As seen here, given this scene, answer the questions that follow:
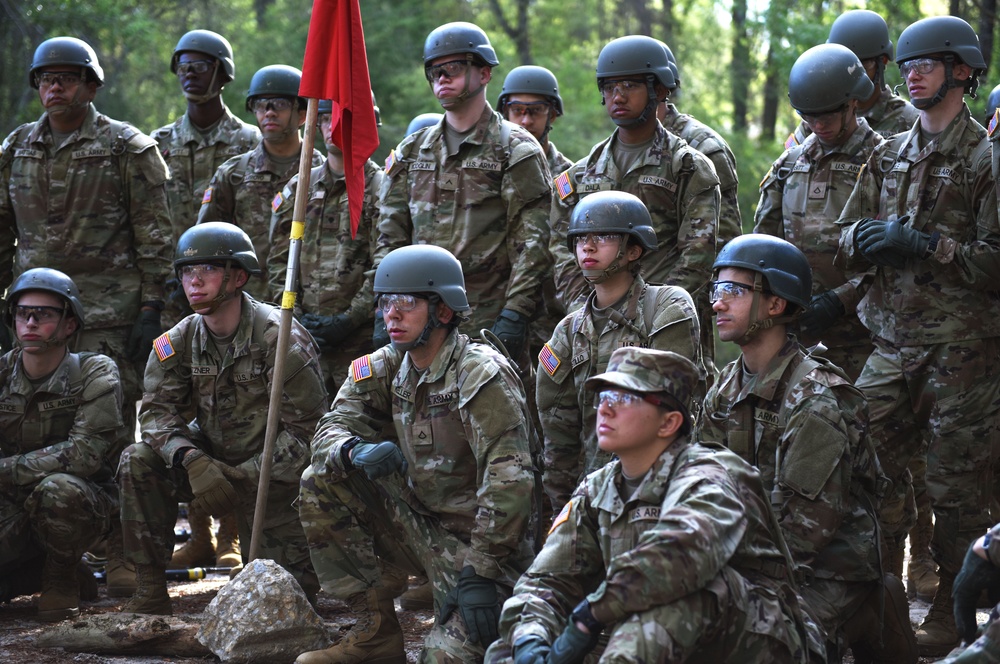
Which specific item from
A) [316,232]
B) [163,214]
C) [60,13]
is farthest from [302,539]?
[60,13]

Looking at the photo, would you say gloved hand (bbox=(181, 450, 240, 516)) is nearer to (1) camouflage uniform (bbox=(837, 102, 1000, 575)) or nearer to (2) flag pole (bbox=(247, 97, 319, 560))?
(2) flag pole (bbox=(247, 97, 319, 560))

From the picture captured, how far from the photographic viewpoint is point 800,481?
17.5 feet

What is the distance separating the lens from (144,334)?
27.7 ft

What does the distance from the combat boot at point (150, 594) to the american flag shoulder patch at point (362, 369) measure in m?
1.62

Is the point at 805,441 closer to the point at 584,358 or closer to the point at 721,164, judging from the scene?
the point at 584,358

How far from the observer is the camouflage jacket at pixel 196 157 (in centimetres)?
948

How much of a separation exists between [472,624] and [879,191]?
3.26 m

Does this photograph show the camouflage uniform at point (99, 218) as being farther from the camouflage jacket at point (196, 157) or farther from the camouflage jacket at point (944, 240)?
the camouflage jacket at point (944, 240)

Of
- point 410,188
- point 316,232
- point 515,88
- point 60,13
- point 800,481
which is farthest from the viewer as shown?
point 60,13

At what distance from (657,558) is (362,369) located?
251 cm

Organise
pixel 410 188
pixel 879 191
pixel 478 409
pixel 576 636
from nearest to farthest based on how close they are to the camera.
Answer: pixel 576 636
pixel 478 409
pixel 879 191
pixel 410 188

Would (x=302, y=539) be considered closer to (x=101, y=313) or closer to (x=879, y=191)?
(x=101, y=313)

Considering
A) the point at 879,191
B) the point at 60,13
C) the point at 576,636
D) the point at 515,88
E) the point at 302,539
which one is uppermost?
the point at 60,13

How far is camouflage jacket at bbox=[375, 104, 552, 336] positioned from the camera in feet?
25.0
